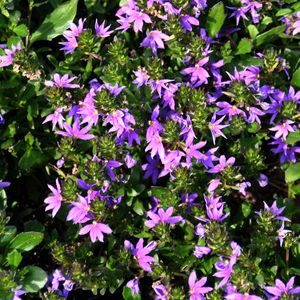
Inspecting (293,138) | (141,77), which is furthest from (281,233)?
(141,77)

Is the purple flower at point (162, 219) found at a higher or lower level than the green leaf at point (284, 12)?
lower

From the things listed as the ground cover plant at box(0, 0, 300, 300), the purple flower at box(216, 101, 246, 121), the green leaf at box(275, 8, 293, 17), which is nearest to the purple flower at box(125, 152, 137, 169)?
the ground cover plant at box(0, 0, 300, 300)

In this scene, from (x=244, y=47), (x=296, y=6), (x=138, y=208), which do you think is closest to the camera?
(x=138, y=208)

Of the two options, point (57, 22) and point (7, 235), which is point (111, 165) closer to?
point (7, 235)

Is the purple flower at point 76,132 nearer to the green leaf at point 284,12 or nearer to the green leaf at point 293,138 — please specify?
the green leaf at point 293,138

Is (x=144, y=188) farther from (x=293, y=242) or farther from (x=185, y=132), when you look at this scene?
(x=293, y=242)

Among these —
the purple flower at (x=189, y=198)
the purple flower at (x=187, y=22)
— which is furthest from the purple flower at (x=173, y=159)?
the purple flower at (x=187, y=22)

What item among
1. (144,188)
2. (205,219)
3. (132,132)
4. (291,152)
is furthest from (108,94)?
(291,152)
